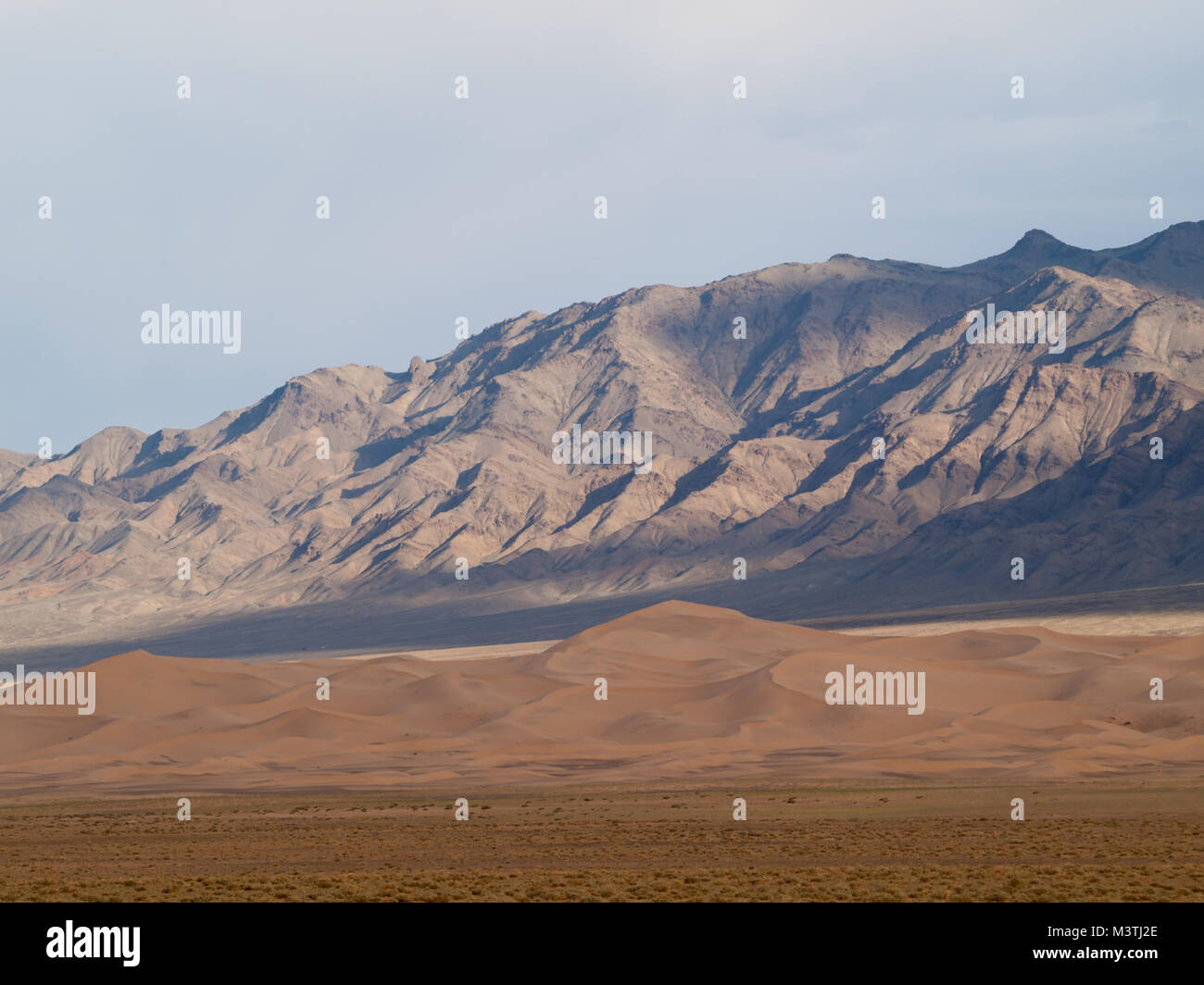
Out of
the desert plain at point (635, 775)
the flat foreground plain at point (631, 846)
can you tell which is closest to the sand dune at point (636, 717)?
the desert plain at point (635, 775)

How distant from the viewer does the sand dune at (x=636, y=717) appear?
2398 inches

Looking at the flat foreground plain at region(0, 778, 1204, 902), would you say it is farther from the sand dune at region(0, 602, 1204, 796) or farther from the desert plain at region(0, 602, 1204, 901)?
the sand dune at region(0, 602, 1204, 796)

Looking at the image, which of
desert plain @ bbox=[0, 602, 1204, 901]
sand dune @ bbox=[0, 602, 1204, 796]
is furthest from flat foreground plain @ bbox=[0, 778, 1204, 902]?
sand dune @ bbox=[0, 602, 1204, 796]

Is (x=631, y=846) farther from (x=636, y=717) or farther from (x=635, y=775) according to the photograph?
(x=636, y=717)

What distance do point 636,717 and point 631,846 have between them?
39.5m

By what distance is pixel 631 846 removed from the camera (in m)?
34.9

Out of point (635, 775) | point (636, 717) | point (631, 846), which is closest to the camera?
point (631, 846)

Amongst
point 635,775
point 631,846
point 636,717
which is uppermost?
point 631,846

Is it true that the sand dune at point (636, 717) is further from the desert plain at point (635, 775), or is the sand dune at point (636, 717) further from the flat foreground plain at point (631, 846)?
the flat foreground plain at point (631, 846)

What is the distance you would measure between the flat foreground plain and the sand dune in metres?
7.86

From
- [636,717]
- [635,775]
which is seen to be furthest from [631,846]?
[636,717]

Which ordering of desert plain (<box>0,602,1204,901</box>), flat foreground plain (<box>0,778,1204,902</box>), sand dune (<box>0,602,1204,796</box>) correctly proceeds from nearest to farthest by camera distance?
flat foreground plain (<box>0,778,1204,902</box>) → desert plain (<box>0,602,1204,901</box>) → sand dune (<box>0,602,1204,796</box>)

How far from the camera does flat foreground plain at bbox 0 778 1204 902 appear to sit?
25.8 m
